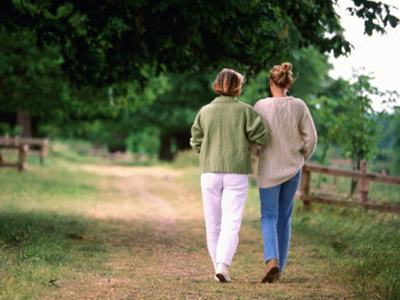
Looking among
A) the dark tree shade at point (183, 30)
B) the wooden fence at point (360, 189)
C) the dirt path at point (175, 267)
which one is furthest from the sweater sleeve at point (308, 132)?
the wooden fence at point (360, 189)

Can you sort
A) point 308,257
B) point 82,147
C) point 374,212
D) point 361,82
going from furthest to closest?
point 82,147 → point 361,82 → point 374,212 → point 308,257

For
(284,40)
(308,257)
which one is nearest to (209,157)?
(308,257)

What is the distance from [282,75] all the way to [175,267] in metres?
2.52

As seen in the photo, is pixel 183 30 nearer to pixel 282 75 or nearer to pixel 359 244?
pixel 282 75

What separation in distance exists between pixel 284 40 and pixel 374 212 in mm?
3878

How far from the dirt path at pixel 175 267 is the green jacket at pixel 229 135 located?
1.09 metres

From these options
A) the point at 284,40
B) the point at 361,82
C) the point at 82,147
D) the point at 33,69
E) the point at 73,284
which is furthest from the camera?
the point at 82,147

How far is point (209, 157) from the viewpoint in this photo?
5492 mm

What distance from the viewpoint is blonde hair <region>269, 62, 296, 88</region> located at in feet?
18.1

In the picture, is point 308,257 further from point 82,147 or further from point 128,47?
point 82,147

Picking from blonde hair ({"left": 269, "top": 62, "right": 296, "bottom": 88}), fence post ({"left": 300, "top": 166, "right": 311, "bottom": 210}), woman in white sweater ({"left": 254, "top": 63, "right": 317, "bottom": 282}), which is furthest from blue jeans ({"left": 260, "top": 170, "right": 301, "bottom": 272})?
fence post ({"left": 300, "top": 166, "right": 311, "bottom": 210})

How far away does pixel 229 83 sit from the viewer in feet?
17.9

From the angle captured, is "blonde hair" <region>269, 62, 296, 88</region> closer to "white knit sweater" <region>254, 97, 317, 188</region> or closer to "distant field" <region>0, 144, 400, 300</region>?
"white knit sweater" <region>254, 97, 317, 188</region>

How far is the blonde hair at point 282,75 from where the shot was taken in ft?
18.1
